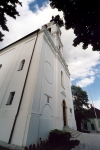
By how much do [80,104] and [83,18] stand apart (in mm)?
23930

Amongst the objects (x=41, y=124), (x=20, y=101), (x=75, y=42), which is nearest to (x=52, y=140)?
(x=41, y=124)

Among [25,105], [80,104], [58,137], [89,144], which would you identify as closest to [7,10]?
[25,105]

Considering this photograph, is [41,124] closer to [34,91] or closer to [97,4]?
[34,91]

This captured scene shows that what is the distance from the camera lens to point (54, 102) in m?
9.23

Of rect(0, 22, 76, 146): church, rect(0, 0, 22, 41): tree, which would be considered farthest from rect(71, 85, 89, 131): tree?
rect(0, 0, 22, 41): tree

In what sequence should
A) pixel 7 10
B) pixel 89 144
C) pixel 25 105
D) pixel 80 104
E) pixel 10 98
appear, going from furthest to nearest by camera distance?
pixel 80 104, pixel 10 98, pixel 89 144, pixel 25 105, pixel 7 10

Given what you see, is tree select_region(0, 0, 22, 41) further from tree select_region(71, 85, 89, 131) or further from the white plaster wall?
tree select_region(71, 85, 89, 131)

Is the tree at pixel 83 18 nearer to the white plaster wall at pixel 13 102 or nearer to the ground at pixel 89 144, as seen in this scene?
the white plaster wall at pixel 13 102

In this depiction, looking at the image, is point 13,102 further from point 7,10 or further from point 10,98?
point 7,10

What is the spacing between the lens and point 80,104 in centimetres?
2434

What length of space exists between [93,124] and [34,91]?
2944 centimetres

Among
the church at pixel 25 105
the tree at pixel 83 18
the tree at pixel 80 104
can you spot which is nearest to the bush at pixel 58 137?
the church at pixel 25 105

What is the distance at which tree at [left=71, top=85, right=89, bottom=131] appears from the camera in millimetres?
22672

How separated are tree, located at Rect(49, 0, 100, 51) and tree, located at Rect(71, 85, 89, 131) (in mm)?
21979
